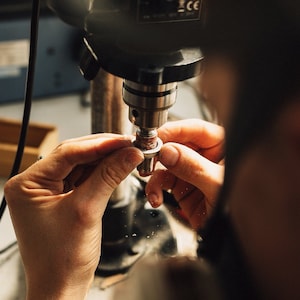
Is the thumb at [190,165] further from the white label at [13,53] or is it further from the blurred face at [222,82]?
the white label at [13,53]

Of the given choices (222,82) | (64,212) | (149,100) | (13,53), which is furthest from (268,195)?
(13,53)

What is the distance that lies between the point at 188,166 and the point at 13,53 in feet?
1.38

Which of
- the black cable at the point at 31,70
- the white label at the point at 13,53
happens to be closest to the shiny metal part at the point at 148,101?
the black cable at the point at 31,70

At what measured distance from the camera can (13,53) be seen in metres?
0.81

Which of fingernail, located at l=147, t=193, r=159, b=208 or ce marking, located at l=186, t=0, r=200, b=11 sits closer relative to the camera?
ce marking, located at l=186, t=0, r=200, b=11

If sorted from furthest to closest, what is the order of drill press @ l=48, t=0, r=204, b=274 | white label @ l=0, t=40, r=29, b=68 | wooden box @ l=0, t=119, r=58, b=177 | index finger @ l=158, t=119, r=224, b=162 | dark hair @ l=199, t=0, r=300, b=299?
1. white label @ l=0, t=40, r=29, b=68
2. wooden box @ l=0, t=119, r=58, b=177
3. index finger @ l=158, t=119, r=224, b=162
4. drill press @ l=48, t=0, r=204, b=274
5. dark hair @ l=199, t=0, r=300, b=299

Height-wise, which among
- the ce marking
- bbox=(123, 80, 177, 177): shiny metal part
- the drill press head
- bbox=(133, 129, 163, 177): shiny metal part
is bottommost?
bbox=(133, 129, 163, 177): shiny metal part

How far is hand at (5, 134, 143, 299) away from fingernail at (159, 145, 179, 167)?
0.05 metres

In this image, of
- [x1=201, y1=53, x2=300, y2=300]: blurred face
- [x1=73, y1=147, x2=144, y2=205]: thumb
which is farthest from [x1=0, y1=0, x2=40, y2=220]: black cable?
[x1=201, y1=53, x2=300, y2=300]: blurred face

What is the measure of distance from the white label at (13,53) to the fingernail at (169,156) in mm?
398

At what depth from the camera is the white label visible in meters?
0.80

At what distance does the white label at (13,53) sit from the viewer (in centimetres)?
80

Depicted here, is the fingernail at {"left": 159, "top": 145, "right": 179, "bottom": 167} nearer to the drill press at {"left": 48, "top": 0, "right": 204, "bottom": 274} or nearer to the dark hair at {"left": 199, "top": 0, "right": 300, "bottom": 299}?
the drill press at {"left": 48, "top": 0, "right": 204, "bottom": 274}

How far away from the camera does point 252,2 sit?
0.21 meters
